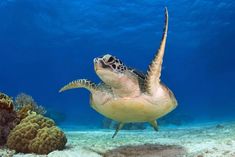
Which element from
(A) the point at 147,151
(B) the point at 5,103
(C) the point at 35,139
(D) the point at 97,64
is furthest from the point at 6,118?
(A) the point at 147,151

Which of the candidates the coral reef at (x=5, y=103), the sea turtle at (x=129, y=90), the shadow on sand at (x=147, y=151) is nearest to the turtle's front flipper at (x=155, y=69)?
the sea turtle at (x=129, y=90)

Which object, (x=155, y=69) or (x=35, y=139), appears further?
(x=35, y=139)

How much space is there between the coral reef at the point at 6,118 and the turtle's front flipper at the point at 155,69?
2.94m

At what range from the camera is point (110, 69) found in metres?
4.88

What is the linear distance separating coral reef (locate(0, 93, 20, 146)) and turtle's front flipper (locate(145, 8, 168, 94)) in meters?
2.94

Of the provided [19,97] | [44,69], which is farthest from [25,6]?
[44,69]

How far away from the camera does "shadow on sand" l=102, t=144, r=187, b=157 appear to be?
4824 mm

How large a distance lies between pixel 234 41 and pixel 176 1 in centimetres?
1383

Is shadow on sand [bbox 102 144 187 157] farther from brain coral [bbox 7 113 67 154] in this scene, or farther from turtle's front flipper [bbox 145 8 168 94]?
turtle's front flipper [bbox 145 8 168 94]

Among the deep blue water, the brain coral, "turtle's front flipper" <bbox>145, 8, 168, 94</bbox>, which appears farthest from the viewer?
the deep blue water

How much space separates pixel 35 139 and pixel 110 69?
1909 mm

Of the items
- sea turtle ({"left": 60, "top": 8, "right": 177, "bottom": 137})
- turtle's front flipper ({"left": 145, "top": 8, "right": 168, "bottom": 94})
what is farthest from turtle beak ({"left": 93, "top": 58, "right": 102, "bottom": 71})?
turtle's front flipper ({"left": 145, "top": 8, "right": 168, "bottom": 94})

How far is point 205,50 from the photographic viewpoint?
46469 mm

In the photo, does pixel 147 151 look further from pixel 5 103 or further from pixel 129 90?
pixel 5 103
